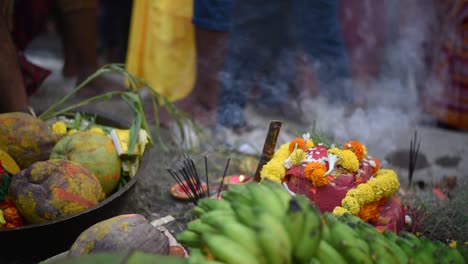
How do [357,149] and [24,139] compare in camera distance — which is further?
[24,139]

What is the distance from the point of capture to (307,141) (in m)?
2.16

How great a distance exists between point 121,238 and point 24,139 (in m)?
0.85

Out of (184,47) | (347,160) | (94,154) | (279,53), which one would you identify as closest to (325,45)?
(279,53)

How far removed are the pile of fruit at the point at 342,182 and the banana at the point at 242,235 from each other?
2.17 ft

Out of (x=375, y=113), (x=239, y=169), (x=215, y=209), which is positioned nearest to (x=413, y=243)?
(x=215, y=209)

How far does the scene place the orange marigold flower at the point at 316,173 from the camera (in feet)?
6.35

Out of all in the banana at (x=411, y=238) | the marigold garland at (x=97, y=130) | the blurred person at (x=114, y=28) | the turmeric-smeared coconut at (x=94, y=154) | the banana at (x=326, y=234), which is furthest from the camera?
the blurred person at (x=114, y=28)

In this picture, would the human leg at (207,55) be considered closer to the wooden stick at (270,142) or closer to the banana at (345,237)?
the wooden stick at (270,142)

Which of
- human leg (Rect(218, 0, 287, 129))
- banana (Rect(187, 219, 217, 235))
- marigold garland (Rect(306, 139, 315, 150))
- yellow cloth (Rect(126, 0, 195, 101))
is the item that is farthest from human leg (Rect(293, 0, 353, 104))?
banana (Rect(187, 219, 217, 235))

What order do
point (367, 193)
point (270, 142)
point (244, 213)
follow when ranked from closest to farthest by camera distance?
point (244, 213)
point (367, 193)
point (270, 142)

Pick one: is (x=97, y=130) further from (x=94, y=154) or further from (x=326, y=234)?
(x=326, y=234)

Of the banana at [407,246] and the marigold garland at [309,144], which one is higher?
the marigold garland at [309,144]

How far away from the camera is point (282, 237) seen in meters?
1.29

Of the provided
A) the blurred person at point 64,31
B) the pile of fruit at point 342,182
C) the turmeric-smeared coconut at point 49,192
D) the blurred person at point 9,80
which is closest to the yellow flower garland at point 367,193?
the pile of fruit at point 342,182
